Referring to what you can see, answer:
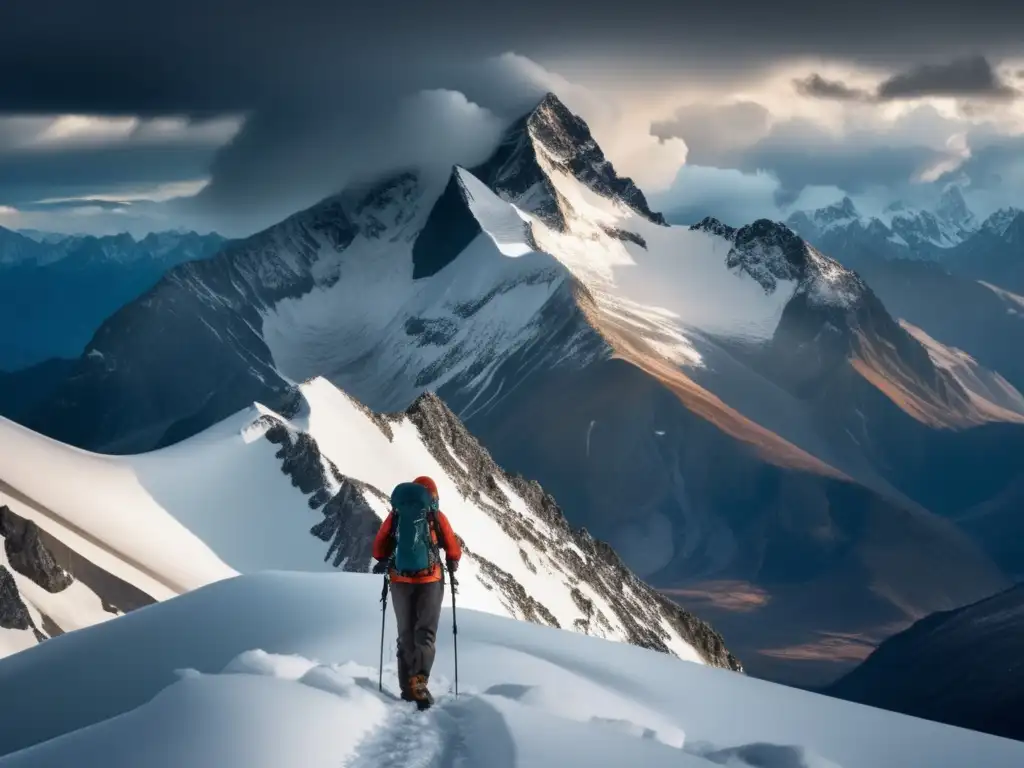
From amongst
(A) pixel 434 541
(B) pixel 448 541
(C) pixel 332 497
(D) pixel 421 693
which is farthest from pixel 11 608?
(D) pixel 421 693

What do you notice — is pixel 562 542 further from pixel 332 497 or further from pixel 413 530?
pixel 413 530

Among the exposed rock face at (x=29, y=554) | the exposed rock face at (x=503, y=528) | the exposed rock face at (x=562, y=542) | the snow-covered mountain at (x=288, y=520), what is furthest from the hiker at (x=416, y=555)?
the exposed rock face at (x=562, y=542)

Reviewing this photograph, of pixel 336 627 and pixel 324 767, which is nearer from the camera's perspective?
pixel 324 767

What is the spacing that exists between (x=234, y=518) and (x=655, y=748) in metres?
87.7

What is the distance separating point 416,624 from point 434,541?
58.9 inches

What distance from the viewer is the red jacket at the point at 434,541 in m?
20.3

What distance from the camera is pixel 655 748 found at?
16.3m

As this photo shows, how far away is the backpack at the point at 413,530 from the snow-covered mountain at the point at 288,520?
157 feet

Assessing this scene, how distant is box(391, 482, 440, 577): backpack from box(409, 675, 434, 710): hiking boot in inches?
81.5

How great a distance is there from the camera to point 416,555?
20.4 m

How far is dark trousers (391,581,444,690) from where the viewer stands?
19.7 meters

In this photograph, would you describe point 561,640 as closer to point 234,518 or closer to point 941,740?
point 941,740

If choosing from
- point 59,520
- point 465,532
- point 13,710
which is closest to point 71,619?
point 59,520

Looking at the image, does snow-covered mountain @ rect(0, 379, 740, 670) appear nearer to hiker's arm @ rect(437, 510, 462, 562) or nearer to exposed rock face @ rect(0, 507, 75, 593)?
exposed rock face @ rect(0, 507, 75, 593)
